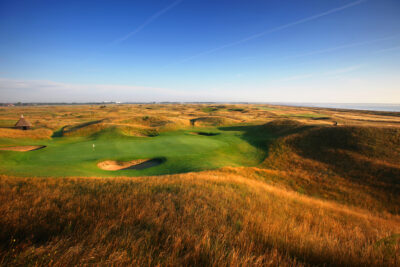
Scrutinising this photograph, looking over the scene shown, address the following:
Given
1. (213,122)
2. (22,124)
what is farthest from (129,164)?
(22,124)

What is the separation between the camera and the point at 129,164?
53.4 ft

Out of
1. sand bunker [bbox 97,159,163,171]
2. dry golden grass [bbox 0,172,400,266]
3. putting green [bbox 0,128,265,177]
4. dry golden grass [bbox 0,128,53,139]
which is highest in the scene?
dry golden grass [bbox 0,172,400,266]

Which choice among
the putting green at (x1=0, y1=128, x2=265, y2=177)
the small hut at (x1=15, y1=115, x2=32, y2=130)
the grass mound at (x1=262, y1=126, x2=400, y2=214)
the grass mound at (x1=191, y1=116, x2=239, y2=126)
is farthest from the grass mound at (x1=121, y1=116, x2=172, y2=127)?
the grass mound at (x1=262, y1=126, x2=400, y2=214)

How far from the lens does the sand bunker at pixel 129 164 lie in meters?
15.4

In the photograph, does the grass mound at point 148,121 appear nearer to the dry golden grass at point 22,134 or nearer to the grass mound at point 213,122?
the grass mound at point 213,122

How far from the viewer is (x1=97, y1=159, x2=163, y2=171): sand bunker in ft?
50.4

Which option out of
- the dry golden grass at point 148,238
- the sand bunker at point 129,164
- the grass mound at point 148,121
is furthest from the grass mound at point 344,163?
the grass mound at point 148,121

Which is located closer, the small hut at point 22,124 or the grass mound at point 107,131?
the grass mound at point 107,131

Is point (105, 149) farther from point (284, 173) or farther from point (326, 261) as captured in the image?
point (326, 261)

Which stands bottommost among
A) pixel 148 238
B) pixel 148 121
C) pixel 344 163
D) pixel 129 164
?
pixel 129 164

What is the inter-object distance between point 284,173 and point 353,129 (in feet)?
49.2

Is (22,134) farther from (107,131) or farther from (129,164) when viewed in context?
(129,164)

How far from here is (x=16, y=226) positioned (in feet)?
8.17

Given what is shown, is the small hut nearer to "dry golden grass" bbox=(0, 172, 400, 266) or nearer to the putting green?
the putting green
